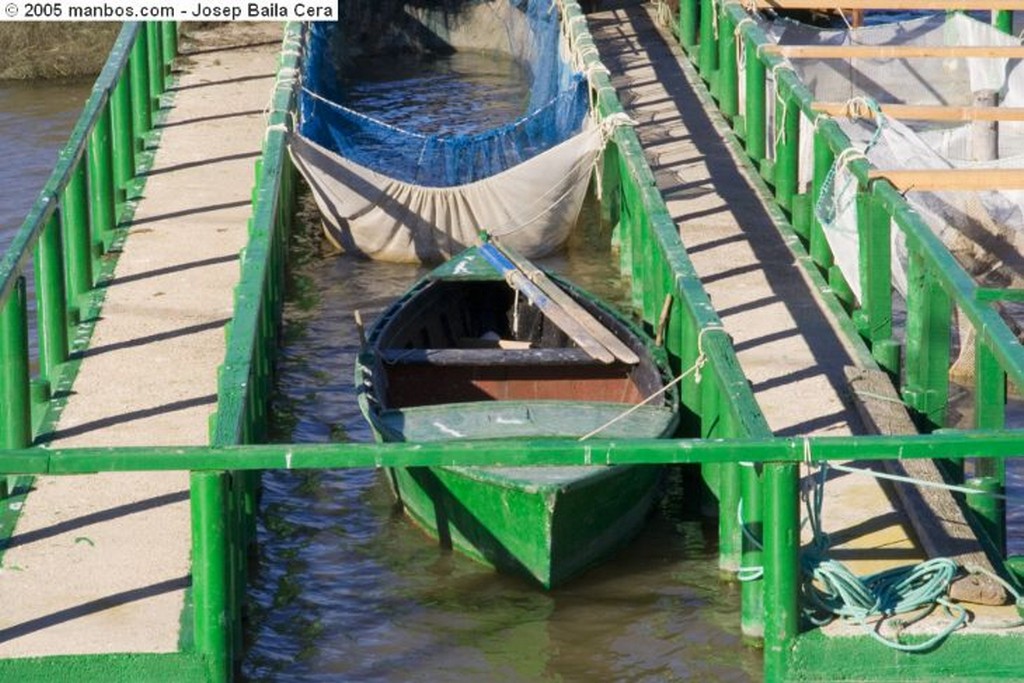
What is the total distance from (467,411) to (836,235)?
328 cm

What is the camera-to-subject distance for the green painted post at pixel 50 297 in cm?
1276

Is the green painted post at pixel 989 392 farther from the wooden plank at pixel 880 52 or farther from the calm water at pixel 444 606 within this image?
the wooden plank at pixel 880 52

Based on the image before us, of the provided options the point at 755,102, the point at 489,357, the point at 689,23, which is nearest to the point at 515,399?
the point at 489,357

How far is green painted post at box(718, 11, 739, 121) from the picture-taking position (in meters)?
19.3

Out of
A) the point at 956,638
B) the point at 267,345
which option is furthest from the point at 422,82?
the point at 956,638

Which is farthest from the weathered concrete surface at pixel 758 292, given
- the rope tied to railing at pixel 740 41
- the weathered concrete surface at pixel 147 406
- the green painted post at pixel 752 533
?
the weathered concrete surface at pixel 147 406

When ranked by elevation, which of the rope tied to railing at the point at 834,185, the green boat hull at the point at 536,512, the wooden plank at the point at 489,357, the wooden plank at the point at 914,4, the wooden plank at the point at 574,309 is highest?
the wooden plank at the point at 914,4

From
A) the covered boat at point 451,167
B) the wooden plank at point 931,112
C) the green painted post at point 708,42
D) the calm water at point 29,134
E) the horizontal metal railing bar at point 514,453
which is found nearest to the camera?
the horizontal metal railing bar at point 514,453

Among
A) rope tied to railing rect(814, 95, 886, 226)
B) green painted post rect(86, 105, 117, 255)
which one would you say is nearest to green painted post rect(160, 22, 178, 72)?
green painted post rect(86, 105, 117, 255)

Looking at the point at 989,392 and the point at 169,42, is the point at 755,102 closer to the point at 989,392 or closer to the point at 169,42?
the point at 169,42

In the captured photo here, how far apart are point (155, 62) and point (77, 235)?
617 centimetres

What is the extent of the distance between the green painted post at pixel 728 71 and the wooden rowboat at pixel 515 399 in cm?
572

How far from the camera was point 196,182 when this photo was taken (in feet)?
56.7

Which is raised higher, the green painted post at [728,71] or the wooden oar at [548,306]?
the green painted post at [728,71]
